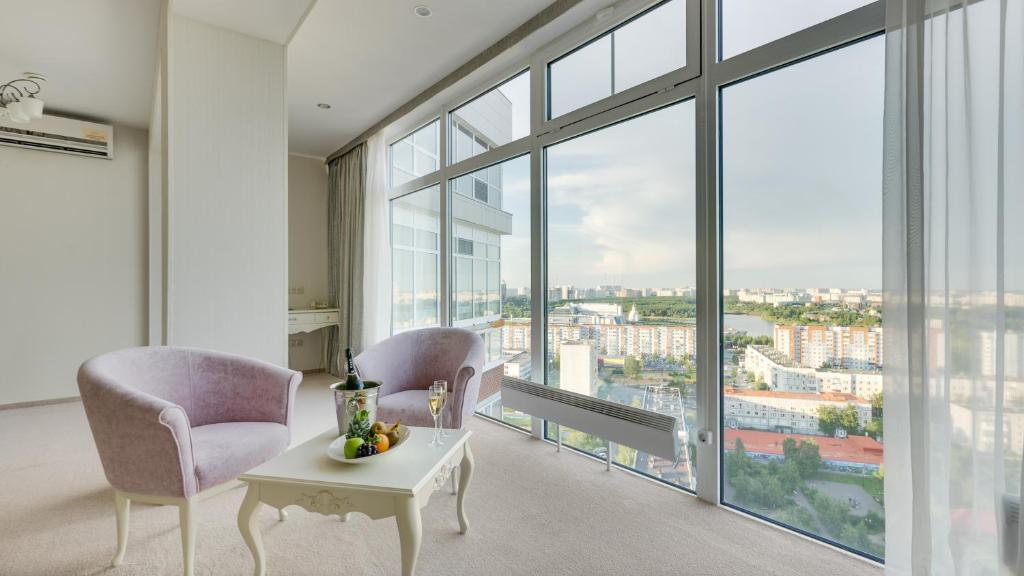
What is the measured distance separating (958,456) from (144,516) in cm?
334

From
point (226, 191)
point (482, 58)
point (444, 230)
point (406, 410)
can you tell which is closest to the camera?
point (406, 410)

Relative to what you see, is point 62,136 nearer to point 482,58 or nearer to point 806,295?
point 482,58

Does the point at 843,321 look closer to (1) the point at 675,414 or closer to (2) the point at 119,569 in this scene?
(1) the point at 675,414

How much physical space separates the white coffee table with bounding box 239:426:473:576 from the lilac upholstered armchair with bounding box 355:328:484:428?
0.88 m

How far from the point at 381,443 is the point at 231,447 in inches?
30.9

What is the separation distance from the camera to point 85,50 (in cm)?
327

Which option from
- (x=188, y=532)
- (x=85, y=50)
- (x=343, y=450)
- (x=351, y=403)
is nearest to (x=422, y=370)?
(x=351, y=403)

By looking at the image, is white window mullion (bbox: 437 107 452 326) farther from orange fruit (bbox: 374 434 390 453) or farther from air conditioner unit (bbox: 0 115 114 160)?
air conditioner unit (bbox: 0 115 114 160)

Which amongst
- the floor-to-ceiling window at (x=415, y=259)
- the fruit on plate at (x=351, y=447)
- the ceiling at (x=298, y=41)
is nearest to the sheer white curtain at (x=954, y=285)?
the ceiling at (x=298, y=41)

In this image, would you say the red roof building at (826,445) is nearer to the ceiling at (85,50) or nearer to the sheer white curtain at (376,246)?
the sheer white curtain at (376,246)

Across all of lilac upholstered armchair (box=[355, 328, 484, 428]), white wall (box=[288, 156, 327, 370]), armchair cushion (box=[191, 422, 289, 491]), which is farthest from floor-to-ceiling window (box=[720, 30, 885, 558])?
white wall (box=[288, 156, 327, 370])

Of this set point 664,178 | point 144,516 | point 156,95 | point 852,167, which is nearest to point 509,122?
point 664,178

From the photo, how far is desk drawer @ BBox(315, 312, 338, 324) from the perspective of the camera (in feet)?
17.8

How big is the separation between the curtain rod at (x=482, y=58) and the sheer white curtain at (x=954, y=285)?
179 centimetres
